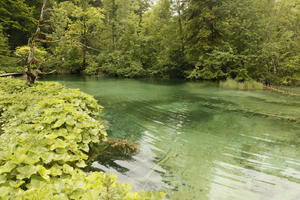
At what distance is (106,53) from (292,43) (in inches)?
694

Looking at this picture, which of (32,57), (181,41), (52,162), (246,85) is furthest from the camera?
(181,41)

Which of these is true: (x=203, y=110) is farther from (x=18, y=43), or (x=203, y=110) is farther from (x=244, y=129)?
(x=18, y=43)

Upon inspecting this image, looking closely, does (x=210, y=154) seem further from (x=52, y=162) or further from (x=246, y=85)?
(x=246, y=85)

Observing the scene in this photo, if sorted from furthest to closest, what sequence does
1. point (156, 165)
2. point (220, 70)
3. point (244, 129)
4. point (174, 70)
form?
1. point (174, 70)
2. point (220, 70)
3. point (244, 129)
4. point (156, 165)

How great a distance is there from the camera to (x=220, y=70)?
16.2 metres

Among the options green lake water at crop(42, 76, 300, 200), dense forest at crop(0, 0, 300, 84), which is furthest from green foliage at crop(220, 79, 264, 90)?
green lake water at crop(42, 76, 300, 200)

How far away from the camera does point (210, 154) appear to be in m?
4.12

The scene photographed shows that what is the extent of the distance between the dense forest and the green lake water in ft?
25.7

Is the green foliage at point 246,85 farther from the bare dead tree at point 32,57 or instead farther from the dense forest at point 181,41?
→ the bare dead tree at point 32,57

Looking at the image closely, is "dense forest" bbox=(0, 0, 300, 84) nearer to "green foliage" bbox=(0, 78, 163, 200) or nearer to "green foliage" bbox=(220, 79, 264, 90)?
"green foliage" bbox=(220, 79, 264, 90)

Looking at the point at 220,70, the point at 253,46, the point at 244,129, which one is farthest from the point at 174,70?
the point at 244,129

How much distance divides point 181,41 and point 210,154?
17.9 m

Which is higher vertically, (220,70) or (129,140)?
(220,70)

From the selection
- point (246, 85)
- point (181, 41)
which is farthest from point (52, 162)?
point (181, 41)
